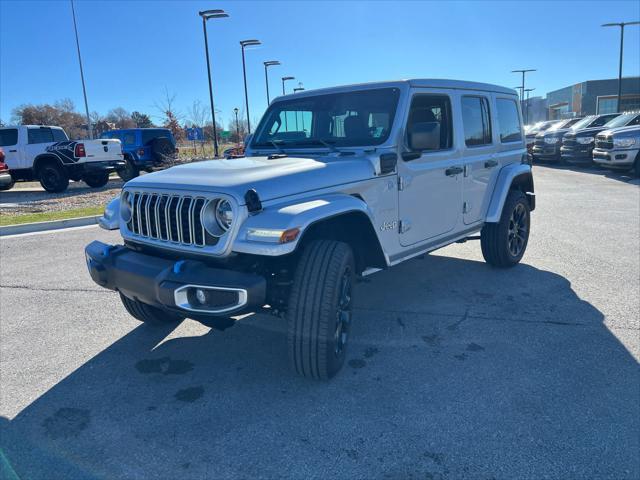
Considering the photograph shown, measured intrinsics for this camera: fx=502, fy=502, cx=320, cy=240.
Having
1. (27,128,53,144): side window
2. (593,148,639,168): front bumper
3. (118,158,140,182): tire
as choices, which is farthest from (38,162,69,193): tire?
(593,148,639,168): front bumper

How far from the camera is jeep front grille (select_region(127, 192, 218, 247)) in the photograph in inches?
118

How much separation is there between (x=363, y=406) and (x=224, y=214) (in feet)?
4.61

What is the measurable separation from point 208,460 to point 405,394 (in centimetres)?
124

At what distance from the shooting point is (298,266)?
9.93ft

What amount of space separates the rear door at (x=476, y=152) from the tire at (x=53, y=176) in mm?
12977

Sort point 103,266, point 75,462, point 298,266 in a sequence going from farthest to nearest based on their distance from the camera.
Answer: point 103,266 < point 298,266 < point 75,462

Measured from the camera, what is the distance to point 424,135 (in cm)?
378

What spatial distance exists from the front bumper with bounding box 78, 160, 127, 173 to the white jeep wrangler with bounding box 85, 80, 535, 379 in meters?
11.5

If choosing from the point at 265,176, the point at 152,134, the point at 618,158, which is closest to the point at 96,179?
the point at 152,134

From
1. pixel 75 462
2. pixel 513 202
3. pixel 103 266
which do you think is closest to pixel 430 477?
pixel 75 462

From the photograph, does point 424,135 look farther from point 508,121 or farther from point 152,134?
point 152,134

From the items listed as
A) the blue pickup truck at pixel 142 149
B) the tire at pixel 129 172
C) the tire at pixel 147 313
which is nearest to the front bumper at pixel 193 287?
the tire at pixel 147 313

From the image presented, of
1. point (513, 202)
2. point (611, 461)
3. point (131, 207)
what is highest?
point (131, 207)

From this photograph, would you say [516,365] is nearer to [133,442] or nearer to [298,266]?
[298,266]
